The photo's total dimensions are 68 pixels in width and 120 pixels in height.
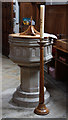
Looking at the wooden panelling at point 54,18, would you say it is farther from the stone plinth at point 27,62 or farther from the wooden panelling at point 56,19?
the stone plinth at point 27,62

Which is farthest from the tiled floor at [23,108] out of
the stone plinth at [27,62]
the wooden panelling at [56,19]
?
the wooden panelling at [56,19]

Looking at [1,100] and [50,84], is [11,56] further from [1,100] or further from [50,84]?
[50,84]

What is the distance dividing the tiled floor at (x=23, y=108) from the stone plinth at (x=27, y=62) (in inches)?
5.3

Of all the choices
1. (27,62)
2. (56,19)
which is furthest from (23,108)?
(56,19)

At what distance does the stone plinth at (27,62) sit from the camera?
2830 mm

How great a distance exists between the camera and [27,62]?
9.30 ft

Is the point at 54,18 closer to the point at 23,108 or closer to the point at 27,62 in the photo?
the point at 27,62

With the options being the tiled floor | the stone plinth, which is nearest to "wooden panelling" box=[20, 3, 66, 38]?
the tiled floor

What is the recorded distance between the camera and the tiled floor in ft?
8.99

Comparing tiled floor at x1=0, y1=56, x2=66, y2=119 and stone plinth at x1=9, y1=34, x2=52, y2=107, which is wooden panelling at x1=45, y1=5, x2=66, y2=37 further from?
stone plinth at x1=9, y1=34, x2=52, y2=107

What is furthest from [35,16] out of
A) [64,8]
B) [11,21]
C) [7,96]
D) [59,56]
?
[7,96]

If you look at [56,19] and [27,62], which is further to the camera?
[56,19]

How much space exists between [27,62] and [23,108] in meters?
0.63

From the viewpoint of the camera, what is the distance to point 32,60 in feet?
9.29
